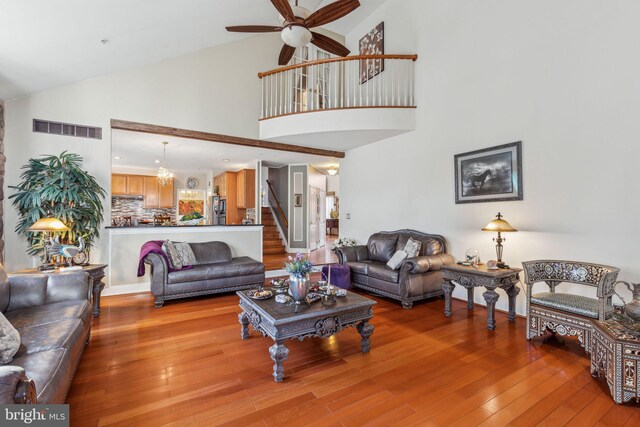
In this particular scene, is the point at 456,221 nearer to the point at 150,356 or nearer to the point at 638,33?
the point at 638,33

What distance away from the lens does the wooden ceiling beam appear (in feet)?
15.3

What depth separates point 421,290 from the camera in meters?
4.08

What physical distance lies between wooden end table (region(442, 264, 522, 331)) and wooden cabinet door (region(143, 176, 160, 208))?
877 cm

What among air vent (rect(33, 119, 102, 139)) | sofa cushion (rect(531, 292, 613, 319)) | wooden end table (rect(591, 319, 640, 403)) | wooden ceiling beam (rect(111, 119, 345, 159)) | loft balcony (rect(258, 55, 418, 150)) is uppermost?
loft balcony (rect(258, 55, 418, 150))

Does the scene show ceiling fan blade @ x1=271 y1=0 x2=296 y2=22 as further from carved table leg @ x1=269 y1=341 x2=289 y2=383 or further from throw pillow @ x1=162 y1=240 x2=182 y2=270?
throw pillow @ x1=162 y1=240 x2=182 y2=270

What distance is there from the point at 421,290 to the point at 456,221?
124 cm

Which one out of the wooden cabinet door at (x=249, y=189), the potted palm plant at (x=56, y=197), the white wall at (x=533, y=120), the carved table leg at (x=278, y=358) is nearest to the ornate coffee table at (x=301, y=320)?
the carved table leg at (x=278, y=358)

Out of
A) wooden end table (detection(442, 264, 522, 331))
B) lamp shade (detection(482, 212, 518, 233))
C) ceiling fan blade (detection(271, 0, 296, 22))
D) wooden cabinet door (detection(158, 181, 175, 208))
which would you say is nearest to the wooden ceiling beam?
ceiling fan blade (detection(271, 0, 296, 22))

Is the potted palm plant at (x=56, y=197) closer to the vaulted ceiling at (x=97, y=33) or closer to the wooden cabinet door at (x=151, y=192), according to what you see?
the vaulted ceiling at (x=97, y=33)

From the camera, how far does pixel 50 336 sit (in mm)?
1868

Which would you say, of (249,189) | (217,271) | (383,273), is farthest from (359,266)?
(249,189)

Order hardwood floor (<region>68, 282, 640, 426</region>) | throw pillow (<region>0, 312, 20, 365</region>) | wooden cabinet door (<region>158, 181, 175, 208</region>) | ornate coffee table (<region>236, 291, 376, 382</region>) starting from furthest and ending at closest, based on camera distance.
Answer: wooden cabinet door (<region>158, 181, 175, 208</region>)
ornate coffee table (<region>236, 291, 376, 382</region>)
hardwood floor (<region>68, 282, 640, 426</region>)
throw pillow (<region>0, 312, 20, 365</region>)

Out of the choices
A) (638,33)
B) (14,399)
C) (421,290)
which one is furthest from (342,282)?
(638,33)

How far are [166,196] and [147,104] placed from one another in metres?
5.23
